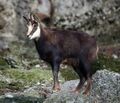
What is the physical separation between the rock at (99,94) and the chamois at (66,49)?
0.75 feet

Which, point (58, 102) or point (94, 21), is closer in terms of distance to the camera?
point (58, 102)

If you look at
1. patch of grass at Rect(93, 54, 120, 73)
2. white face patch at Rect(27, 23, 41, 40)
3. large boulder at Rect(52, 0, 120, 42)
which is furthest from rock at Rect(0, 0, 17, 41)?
white face patch at Rect(27, 23, 41, 40)

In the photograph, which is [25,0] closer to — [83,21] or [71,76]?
[83,21]

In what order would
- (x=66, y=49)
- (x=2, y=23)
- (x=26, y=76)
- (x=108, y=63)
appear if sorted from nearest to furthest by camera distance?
(x=66, y=49), (x=26, y=76), (x=108, y=63), (x=2, y=23)

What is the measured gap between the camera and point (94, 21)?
89.2 feet

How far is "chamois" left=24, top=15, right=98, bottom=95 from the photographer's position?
49.9ft

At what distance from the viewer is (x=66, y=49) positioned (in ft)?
50.5

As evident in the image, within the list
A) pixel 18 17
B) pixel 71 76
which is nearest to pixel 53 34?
pixel 71 76

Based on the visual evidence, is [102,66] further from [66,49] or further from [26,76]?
[66,49]

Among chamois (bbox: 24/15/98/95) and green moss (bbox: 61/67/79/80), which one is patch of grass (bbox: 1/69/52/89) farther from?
chamois (bbox: 24/15/98/95)

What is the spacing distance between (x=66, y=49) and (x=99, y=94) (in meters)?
1.57

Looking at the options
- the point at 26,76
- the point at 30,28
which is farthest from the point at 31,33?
the point at 26,76

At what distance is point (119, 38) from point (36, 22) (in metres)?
12.3

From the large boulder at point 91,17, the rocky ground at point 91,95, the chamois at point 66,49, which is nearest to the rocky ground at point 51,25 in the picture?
the large boulder at point 91,17
